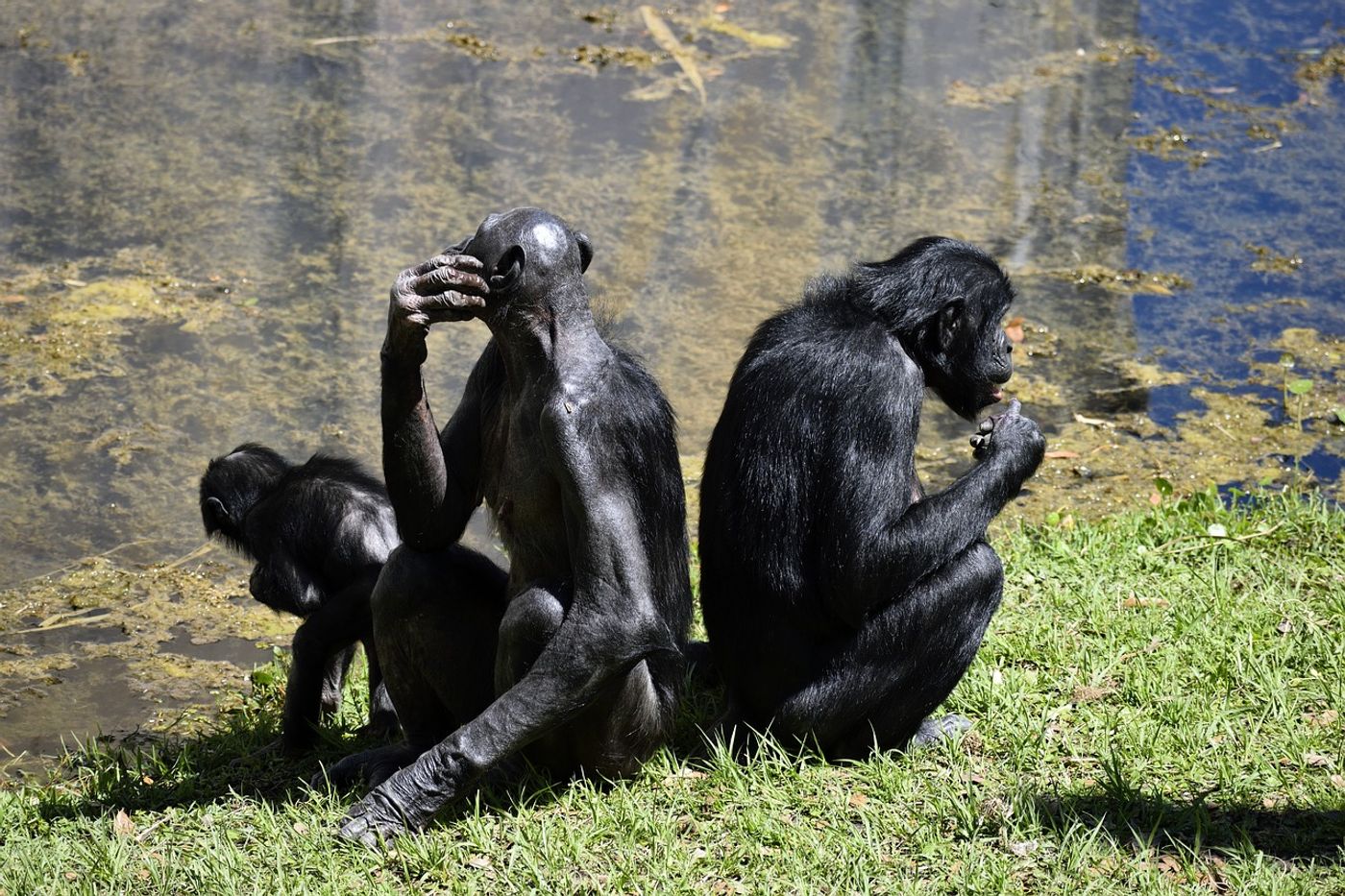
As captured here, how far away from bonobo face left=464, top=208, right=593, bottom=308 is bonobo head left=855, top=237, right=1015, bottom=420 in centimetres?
106

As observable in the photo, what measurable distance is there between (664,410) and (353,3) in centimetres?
862

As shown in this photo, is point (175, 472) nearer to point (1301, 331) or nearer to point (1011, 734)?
point (1011, 734)

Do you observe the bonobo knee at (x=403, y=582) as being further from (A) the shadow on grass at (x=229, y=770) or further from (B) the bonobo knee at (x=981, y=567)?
(B) the bonobo knee at (x=981, y=567)

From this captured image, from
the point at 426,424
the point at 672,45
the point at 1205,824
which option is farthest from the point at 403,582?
the point at 672,45

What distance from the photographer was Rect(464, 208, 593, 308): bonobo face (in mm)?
4223

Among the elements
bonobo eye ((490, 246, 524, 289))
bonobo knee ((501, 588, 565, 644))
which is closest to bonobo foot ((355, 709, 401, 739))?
bonobo knee ((501, 588, 565, 644))

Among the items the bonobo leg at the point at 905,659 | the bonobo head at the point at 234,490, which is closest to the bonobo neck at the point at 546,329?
the bonobo leg at the point at 905,659

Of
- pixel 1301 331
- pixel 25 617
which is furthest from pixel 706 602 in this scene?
pixel 1301 331

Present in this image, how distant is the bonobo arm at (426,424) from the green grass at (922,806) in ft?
2.86

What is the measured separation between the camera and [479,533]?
695 cm

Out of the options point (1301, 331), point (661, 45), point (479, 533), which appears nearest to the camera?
point (479, 533)

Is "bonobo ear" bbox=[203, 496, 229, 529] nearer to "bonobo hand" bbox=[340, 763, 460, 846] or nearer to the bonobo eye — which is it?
"bonobo hand" bbox=[340, 763, 460, 846]

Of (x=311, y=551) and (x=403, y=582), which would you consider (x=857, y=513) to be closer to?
(x=403, y=582)

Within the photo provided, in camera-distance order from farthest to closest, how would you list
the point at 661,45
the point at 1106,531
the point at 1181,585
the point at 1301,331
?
the point at 661,45 → the point at 1301,331 → the point at 1106,531 → the point at 1181,585
